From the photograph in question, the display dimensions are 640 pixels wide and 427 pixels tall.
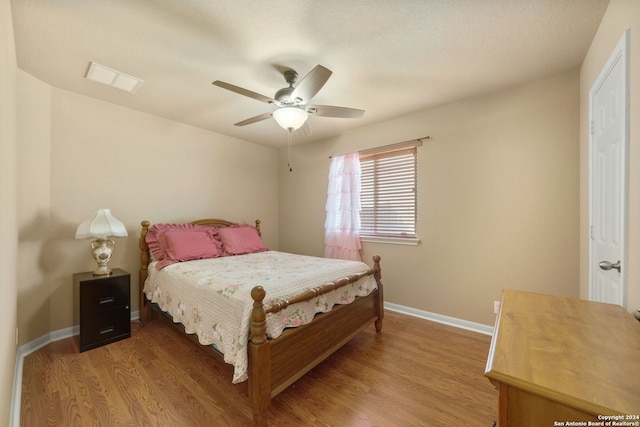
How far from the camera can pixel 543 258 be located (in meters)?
2.34

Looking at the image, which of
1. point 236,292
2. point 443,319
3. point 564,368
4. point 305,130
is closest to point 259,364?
point 236,292

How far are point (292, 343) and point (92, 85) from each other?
Answer: 2972 millimetres

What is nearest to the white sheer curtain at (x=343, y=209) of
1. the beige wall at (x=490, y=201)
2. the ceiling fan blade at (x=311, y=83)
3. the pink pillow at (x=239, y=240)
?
the beige wall at (x=490, y=201)

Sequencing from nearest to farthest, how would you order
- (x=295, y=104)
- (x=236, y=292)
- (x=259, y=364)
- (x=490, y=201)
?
(x=259, y=364) → (x=236, y=292) → (x=295, y=104) → (x=490, y=201)

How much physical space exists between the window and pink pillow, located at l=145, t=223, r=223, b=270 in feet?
6.77

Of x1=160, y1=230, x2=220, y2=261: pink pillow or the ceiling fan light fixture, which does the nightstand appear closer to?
x1=160, y1=230, x2=220, y2=261: pink pillow

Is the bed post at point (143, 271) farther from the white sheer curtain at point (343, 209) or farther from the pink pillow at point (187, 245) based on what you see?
the white sheer curtain at point (343, 209)

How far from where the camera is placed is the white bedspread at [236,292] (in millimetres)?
1609

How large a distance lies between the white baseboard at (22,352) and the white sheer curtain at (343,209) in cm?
260

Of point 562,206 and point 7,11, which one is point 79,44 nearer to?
point 7,11

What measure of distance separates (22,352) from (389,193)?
12.9 ft

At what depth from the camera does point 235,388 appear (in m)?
1.82

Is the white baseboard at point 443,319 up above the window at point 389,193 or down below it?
below

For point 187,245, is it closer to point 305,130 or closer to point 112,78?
point 112,78
